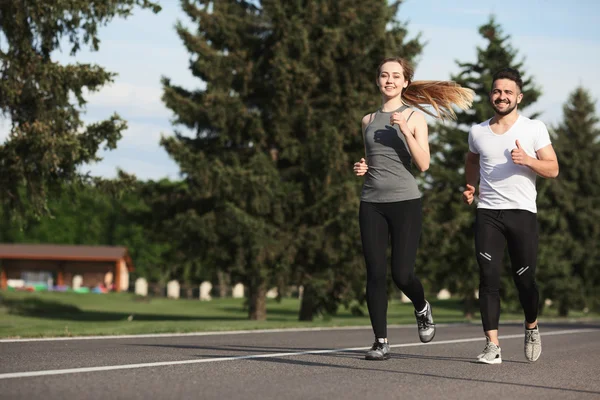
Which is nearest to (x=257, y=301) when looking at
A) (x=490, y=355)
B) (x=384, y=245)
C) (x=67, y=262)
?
(x=384, y=245)

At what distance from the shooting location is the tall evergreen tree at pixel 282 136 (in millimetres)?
27047

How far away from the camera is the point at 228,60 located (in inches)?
1123

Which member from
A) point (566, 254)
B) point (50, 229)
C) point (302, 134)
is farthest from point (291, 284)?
point (50, 229)

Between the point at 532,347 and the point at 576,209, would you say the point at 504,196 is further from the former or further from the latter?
the point at 576,209

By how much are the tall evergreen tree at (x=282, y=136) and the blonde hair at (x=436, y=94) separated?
60.6ft

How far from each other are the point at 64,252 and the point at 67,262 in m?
4.07

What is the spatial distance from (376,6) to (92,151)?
10.7 m

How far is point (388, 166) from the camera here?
308 inches

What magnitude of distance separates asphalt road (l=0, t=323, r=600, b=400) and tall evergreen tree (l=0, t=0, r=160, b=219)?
40.0ft

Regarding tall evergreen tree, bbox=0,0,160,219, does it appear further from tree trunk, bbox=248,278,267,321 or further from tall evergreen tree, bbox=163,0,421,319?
tree trunk, bbox=248,278,267,321

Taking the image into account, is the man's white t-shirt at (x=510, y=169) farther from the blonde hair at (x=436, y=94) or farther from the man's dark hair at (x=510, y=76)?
the blonde hair at (x=436, y=94)

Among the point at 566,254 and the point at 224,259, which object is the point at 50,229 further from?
the point at 224,259

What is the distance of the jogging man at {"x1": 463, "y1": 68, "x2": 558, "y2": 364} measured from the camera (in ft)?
25.7

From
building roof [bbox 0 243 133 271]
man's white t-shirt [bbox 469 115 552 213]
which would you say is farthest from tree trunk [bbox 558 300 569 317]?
man's white t-shirt [bbox 469 115 552 213]
